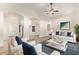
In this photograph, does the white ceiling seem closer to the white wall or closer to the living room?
the living room

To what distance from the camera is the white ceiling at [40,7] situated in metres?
2.87

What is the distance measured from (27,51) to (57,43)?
543mm

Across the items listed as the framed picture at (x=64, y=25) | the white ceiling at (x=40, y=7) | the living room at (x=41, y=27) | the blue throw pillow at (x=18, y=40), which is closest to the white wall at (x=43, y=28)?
the living room at (x=41, y=27)

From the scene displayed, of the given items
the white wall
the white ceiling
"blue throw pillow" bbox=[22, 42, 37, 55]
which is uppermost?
the white ceiling

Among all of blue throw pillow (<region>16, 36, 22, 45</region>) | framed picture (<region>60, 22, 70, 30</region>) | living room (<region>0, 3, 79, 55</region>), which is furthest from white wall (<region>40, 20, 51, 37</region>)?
blue throw pillow (<region>16, 36, 22, 45</region>)

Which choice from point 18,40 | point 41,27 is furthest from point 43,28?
point 18,40

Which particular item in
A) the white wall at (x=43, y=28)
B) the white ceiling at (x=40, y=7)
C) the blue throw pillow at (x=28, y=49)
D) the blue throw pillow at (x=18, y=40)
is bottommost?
the blue throw pillow at (x=28, y=49)

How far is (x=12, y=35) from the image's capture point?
113 inches

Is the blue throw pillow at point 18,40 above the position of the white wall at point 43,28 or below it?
below

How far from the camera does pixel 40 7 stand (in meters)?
2.90

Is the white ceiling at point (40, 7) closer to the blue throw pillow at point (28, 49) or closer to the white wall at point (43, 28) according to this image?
the white wall at point (43, 28)

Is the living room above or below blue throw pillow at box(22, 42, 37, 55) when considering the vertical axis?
above

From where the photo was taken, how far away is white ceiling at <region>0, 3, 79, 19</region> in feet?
9.42

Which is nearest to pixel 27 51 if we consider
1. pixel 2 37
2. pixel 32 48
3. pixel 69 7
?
pixel 32 48
